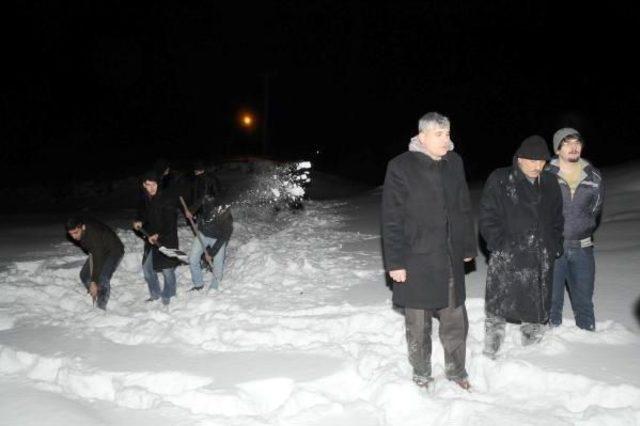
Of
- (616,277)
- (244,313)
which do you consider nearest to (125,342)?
(244,313)

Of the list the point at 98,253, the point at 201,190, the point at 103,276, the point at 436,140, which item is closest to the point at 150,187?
the point at 201,190

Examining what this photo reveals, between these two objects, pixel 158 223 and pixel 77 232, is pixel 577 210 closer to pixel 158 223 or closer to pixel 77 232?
pixel 158 223

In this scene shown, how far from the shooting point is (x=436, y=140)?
348 cm

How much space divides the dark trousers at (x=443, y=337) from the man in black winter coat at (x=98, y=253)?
161 inches

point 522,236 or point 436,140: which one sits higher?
point 436,140

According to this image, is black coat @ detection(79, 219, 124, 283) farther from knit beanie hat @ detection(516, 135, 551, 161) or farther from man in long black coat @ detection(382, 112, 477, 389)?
knit beanie hat @ detection(516, 135, 551, 161)

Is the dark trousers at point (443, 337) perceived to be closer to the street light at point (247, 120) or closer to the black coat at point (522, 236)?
the black coat at point (522, 236)

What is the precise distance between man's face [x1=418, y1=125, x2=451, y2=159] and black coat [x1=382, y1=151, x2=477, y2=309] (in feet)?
0.25

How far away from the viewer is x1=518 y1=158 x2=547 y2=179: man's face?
3957 mm

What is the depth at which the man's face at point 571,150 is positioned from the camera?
430 centimetres

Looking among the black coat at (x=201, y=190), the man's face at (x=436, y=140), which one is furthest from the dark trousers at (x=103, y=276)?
the man's face at (x=436, y=140)

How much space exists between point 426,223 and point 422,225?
0.03 m

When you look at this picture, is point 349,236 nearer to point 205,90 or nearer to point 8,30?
point 8,30

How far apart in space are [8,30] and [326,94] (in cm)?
2504
